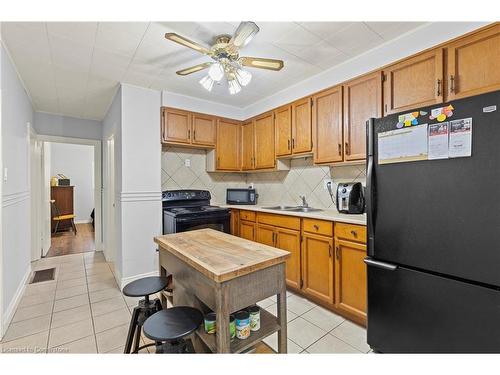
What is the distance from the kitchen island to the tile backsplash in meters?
1.65

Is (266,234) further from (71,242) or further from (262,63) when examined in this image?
(71,242)

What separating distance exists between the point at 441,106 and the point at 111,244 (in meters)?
4.24

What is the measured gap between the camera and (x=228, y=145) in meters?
3.74

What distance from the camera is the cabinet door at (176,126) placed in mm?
3143

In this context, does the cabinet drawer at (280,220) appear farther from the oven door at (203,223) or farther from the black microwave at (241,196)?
the black microwave at (241,196)

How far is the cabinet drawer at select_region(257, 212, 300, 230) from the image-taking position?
2529 mm

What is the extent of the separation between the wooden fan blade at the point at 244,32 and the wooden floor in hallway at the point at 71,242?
448cm

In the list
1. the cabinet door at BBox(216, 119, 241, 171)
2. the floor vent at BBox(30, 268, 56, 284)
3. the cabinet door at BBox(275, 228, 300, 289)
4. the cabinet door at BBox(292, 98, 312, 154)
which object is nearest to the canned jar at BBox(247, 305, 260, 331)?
the cabinet door at BBox(275, 228, 300, 289)

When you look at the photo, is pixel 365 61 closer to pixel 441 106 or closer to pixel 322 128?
pixel 322 128

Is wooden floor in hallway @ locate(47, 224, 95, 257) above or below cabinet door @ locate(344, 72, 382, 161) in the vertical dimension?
below

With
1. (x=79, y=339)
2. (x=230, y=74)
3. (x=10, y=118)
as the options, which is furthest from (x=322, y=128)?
(x=10, y=118)

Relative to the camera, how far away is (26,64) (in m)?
2.42

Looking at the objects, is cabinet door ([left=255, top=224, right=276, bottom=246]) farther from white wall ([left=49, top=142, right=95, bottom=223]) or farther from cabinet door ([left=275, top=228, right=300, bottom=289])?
white wall ([left=49, top=142, right=95, bottom=223])

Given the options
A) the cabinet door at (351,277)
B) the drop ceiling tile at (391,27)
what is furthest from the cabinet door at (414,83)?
the cabinet door at (351,277)
